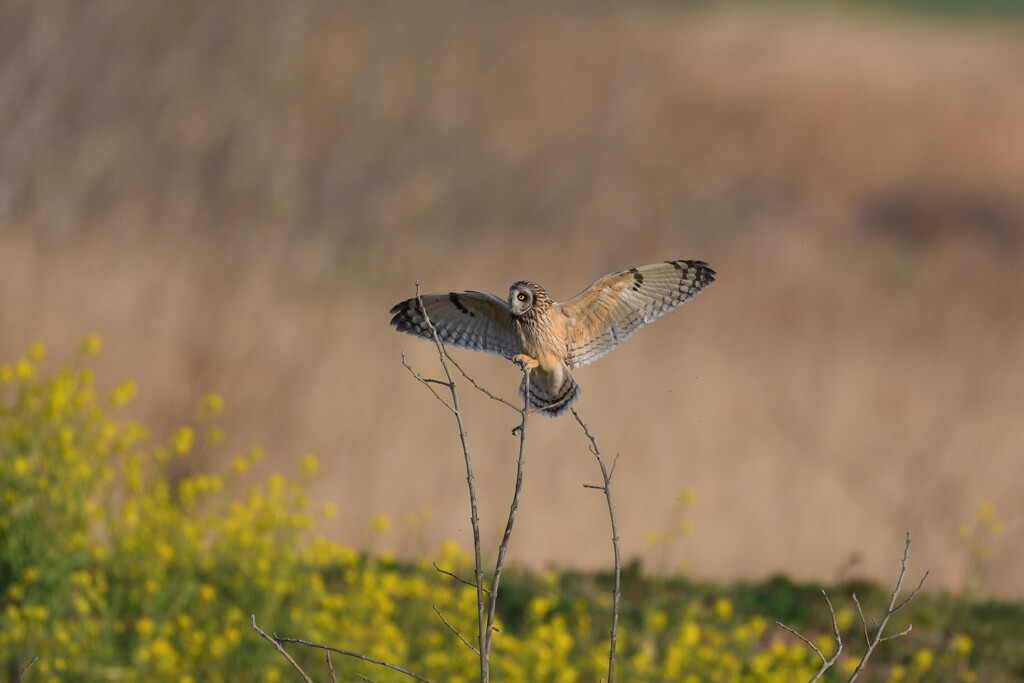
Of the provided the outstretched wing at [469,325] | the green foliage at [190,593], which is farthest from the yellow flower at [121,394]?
the outstretched wing at [469,325]

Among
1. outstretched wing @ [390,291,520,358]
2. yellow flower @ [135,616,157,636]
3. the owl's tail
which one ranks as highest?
outstretched wing @ [390,291,520,358]

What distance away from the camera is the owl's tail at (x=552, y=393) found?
6.84ft

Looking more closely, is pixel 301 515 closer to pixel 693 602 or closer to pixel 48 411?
pixel 48 411

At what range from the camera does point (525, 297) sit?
80.4 inches

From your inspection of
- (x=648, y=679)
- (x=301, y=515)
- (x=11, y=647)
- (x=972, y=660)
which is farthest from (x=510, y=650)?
(x=972, y=660)

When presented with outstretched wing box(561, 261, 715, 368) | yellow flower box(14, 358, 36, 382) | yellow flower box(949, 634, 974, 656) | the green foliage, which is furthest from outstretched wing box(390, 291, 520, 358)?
yellow flower box(949, 634, 974, 656)

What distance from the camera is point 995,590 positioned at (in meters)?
5.83

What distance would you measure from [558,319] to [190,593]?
98.7 inches

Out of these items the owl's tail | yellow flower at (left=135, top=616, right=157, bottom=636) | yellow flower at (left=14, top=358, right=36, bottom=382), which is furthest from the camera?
yellow flower at (left=14, top=358, right=36, bottom=382)

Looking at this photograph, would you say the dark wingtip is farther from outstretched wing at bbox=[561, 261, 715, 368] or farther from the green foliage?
the green foliage

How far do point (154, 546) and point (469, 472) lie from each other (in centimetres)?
297

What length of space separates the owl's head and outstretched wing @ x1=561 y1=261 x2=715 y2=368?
10cm

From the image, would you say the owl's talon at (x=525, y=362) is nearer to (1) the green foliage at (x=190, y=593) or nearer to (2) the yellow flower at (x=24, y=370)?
(1) the green foliage at (x=190, y=593)

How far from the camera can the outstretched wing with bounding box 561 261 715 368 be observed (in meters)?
2.23
